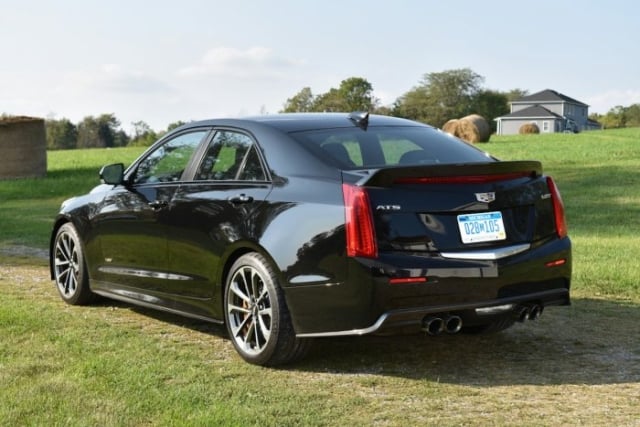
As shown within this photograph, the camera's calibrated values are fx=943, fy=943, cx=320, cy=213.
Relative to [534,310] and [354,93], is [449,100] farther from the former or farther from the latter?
[534,310]

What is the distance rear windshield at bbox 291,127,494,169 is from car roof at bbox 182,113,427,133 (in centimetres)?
10

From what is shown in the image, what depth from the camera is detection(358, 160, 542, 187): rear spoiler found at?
5.27 m

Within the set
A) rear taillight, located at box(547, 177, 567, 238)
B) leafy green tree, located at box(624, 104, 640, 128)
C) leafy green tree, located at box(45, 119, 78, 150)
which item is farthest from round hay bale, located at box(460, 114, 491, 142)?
leafy green tree, located at box(624, 104, 640, 128)

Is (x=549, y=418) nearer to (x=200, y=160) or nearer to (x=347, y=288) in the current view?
(x=347, y=288)

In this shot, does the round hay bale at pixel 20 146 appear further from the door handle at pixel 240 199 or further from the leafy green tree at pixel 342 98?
the leafy green tree at pixel 342 98

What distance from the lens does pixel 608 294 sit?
8.41 meters

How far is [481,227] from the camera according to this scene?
5.40 m

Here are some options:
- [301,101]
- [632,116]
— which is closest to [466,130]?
[301,101]

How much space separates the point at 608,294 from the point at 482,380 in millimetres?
3391

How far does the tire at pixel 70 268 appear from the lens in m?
7.86

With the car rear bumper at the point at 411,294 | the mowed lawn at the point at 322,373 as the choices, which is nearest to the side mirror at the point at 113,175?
the mowed lawn at the point at 322,373

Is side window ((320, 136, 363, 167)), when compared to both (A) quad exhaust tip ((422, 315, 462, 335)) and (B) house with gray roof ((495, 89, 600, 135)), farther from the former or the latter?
(B) house with gray roof ((495, 89, 600, 135))

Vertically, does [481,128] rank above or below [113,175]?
above

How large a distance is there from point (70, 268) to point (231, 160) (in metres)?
2.48
